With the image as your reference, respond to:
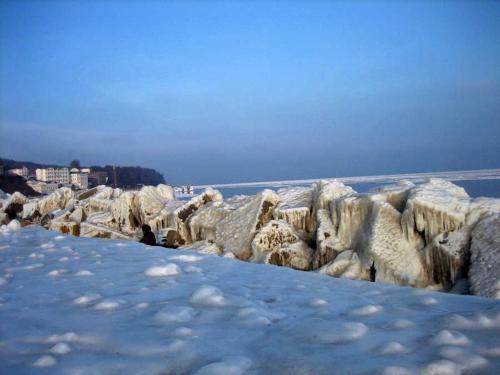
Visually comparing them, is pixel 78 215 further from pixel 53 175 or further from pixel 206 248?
pixel 53 175

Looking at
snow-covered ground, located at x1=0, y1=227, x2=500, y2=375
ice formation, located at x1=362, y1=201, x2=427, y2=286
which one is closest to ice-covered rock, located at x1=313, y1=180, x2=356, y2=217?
ice formation, located at x1=362, y1=201, x2=427, y2=286

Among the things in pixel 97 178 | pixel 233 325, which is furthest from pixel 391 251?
pixel 97 178

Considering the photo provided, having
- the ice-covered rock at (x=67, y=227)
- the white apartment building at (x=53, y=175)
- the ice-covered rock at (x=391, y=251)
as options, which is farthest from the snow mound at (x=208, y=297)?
the white apartment building at (x=53, y=175)

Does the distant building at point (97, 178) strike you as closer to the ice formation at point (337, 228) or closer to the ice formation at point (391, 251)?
the ice formation at point (337, 228)

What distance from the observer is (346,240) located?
364 inches

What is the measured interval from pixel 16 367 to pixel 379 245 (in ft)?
24.0

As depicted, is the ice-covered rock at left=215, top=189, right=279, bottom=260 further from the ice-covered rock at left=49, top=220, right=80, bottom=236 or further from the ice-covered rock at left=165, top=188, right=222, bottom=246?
the ice-covered rock at left=49, top=220, right=80, bottom=236

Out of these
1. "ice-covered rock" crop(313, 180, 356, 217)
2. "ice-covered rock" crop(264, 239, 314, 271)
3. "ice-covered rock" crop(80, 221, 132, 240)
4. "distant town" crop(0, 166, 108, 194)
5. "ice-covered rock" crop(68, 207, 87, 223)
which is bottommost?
"ice-covered rock" crop(264, 239, 314, 271)

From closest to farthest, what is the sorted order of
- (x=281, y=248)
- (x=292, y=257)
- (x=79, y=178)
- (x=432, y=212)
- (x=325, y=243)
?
(x=432, y=212) → (x=325, y=243) → (x=292, y=257) → (x=281, y=248) → (x=79, y=178)

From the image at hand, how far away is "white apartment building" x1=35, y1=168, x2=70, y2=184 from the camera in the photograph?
8950cm

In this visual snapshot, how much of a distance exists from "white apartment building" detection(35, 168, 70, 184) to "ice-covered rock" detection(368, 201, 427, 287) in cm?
9195

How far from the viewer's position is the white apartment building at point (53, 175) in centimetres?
8950

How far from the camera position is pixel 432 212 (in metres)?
7.49

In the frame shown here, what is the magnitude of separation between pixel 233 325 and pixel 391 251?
6431 mm
